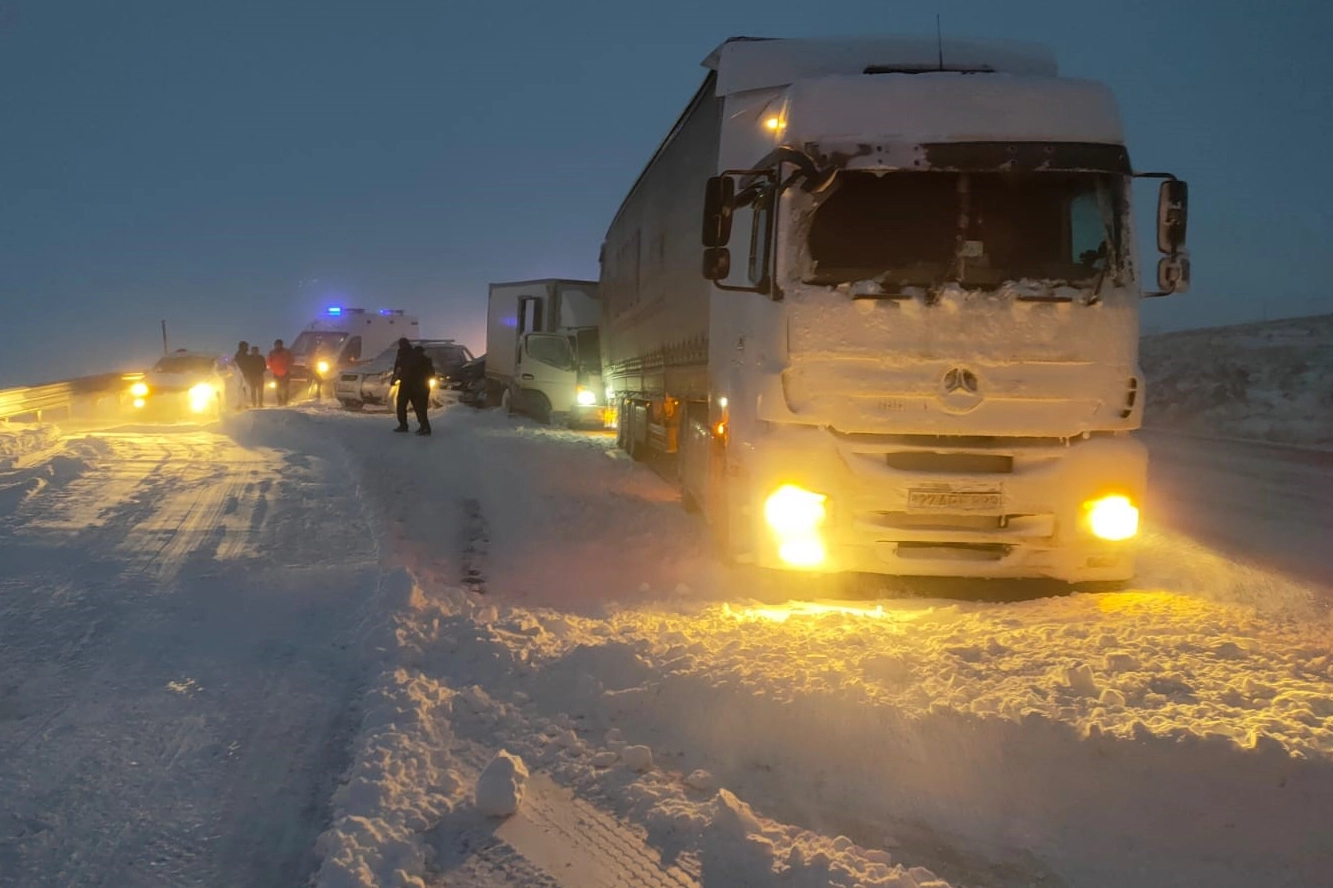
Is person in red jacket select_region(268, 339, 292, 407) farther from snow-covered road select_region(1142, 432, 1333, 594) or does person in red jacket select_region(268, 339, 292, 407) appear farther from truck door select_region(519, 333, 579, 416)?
snow-covered road select_region(1142, 432, 1333, 594)

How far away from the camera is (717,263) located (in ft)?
22.0

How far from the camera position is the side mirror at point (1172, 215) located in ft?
21.0

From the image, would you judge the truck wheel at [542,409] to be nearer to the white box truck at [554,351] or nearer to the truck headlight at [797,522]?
the white box truck at [554,351]

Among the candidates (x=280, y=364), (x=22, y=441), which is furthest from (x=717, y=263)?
(x=280, y=364)

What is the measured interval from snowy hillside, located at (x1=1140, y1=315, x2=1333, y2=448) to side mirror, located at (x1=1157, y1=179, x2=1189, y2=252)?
1501cm

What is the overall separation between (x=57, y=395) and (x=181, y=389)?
4.31 m

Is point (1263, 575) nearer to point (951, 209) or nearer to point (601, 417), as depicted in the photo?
point (951, 209)

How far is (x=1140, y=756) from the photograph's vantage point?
3.88 m

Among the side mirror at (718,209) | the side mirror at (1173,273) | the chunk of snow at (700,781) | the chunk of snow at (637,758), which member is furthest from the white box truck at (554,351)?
the chunk of snow at (700,781)

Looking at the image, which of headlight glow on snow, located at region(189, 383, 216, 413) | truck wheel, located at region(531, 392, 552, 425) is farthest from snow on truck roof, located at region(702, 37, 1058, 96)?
headlight glow on snow, located at region(189, 383, 216, 413)

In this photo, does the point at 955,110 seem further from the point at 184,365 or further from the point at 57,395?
the point at 57,395

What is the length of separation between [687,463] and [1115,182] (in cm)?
470

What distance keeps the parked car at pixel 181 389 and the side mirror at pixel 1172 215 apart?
19770mm

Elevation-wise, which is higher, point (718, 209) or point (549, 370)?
point (718, 209)
